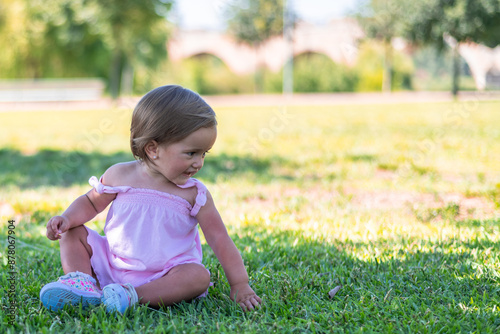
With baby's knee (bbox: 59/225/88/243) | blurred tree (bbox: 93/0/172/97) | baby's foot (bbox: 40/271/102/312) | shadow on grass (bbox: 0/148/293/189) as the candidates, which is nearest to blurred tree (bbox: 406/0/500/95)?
shadow on grass (bbox: 0/148/293/189)

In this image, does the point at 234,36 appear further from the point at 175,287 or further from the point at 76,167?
the point at 175,287

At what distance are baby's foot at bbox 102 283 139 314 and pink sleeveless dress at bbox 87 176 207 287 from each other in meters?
0.11

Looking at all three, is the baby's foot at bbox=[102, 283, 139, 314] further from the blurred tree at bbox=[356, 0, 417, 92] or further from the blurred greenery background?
the blurred tree at bbox=[356, 0, 417, 92]

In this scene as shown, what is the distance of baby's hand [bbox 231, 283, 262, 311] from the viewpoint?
198 cm

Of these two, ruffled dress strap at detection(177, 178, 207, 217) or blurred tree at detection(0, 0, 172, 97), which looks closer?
ruffled dress strap at detection(177, 178, 207, 217)

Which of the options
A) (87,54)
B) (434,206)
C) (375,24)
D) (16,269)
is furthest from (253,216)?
(87,54)

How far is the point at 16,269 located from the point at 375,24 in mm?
16351

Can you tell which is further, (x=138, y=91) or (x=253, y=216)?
(x=138, y=91)

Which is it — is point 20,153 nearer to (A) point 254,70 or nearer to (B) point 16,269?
(B) point 16,269

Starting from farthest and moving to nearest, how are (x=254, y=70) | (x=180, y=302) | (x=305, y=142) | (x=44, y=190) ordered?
1. (x=254, y=70)
2. (x=305, y=142)
3. (x=44, y=190)
4. (x=180, y=302)

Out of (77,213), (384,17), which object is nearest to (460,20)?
(384,17)

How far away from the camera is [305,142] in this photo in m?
7.41

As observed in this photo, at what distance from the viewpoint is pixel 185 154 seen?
6.40 ft

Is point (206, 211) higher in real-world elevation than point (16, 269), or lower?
higher
